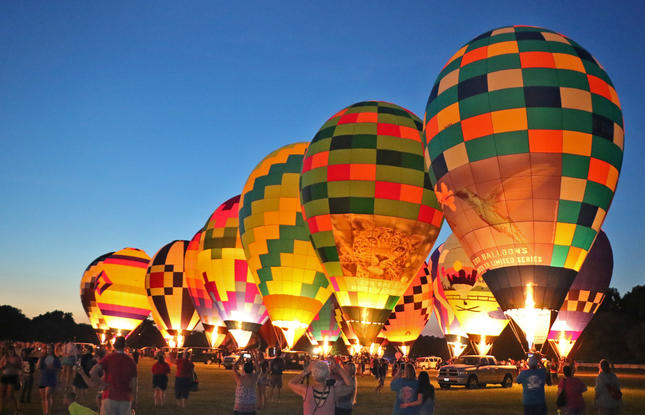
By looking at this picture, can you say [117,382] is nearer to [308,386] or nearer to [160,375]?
[308,386]

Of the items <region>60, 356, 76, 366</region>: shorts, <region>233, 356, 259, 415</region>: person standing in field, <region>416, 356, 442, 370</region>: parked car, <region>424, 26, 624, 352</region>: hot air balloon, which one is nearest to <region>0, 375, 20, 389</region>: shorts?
<region>60, 356, 76, 366</region>: shorts

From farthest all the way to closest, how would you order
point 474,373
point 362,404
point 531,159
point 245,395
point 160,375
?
point 474,373
point 531,159
point 362,404
point 160,375
point 245,395

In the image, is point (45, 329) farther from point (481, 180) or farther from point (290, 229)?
point (481, 180)

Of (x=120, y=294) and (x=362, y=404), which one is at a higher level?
(x=120, y=294)

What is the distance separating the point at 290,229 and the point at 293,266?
1.68 m

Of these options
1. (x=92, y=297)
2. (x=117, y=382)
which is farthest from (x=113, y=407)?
(x=92, y=297)

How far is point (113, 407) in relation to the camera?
6.38 meters

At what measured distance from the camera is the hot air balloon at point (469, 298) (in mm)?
34375

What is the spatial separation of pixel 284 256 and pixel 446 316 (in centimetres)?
1542

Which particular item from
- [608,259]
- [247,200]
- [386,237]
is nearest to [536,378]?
[386,237]

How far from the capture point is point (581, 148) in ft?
57.3

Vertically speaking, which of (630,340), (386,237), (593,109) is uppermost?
(593,109)

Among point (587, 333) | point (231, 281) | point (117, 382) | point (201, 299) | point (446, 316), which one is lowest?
point (117, 382)

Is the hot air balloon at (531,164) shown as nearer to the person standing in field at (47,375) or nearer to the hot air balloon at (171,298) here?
the person standing in field at (47,375)
